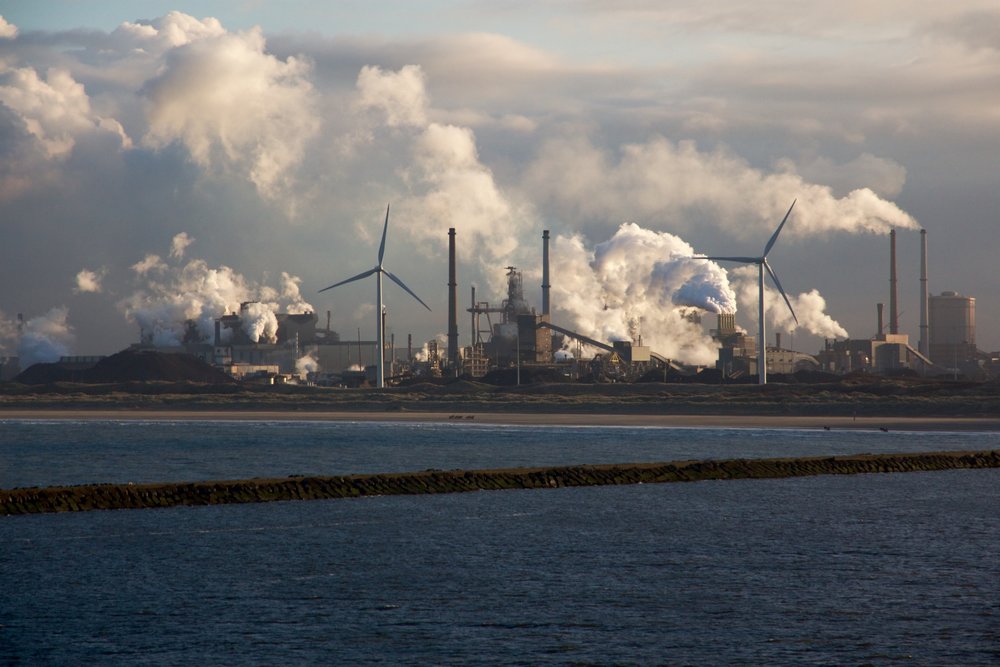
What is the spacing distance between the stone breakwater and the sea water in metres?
0.74

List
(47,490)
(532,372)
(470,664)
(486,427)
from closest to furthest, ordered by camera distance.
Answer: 1. (470,664)
2. (47,490)
3. (486,427)
4. (532,372)

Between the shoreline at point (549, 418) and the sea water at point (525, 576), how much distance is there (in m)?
54.9

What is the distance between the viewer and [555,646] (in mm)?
26328

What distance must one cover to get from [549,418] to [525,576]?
332 feet

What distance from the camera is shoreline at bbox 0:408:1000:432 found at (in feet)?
405

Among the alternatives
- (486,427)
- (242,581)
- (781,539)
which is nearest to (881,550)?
(781,539)

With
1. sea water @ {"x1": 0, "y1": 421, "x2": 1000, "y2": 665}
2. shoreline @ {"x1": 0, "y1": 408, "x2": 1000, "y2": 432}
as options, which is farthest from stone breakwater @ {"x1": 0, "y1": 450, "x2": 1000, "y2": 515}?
shoreline @ {"x1": 0, "y1": 408, "x2": 1000, "y2": 432}

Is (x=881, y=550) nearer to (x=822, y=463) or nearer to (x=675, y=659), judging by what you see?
(x=675, y=659)

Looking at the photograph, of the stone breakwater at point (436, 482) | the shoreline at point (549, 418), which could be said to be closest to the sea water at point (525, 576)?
the stone breakwater at point (436, 482)

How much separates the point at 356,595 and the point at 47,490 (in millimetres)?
23644

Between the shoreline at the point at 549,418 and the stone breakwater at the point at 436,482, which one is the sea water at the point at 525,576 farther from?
the shoreline at the point at 549,418

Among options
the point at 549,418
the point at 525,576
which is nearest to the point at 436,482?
the point at 525,576

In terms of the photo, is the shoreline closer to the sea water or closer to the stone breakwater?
the stone breakwater

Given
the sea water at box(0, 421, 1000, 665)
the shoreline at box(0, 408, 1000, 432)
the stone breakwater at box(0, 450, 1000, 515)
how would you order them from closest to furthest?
the sea water at box(0, 421, 1000, 665)
the stone breakwater at box(0, 450, 1000, 515)
the shoreline at box(0, 408, 1000, 432)
